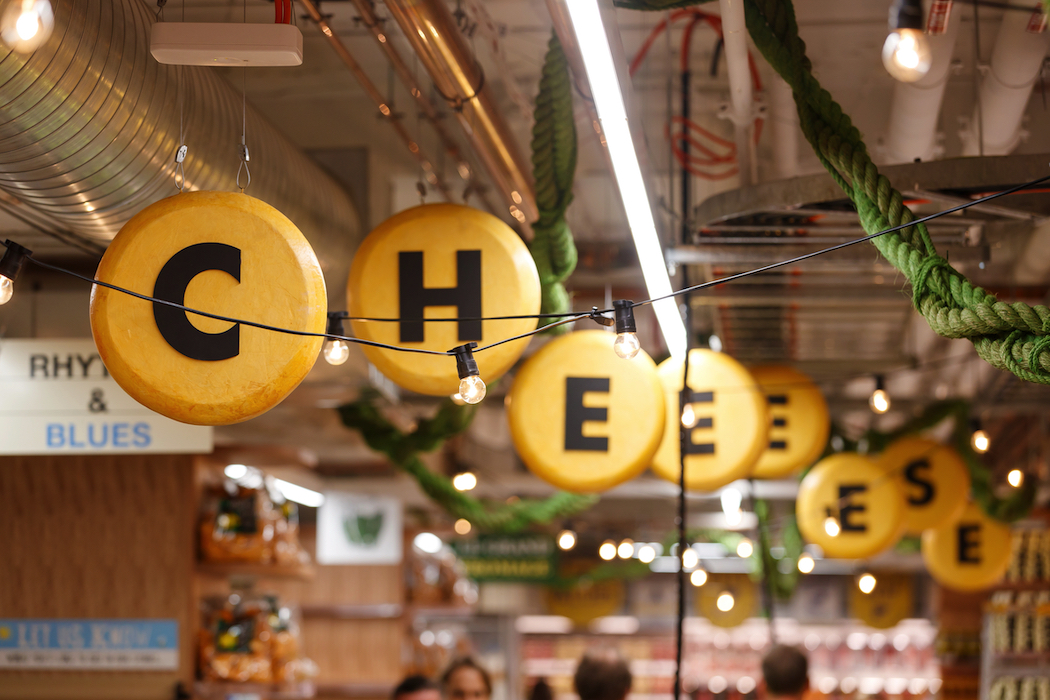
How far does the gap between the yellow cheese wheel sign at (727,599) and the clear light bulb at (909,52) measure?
1100cm

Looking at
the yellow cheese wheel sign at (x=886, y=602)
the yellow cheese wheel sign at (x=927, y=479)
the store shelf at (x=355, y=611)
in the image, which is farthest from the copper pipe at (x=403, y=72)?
the yellow cheese wheel sign at (x=886, y=602)

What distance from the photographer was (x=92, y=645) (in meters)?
5.60

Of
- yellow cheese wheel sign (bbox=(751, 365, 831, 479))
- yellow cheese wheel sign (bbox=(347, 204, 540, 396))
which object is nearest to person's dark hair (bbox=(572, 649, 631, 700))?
yellow cheese wheel sign (bbox=(751, 365, 831, 479))

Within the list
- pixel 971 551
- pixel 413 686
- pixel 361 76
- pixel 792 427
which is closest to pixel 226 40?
pixel 361 76

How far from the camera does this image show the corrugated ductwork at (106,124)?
98.6 inches

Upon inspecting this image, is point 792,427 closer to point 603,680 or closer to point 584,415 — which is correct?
point 603,680

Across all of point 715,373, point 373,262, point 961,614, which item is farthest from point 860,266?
point 961,614

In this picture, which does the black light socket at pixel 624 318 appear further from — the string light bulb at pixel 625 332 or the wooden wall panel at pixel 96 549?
the wooden wall panel at pixel 96 549

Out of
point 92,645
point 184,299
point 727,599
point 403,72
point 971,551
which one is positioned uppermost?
point 403,72

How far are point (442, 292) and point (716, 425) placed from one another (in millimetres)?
1976

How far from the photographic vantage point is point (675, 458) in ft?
15.4

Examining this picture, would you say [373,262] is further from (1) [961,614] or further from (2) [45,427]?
(1) [961,614]

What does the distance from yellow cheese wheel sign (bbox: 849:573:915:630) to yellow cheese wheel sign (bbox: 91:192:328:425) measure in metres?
12.8

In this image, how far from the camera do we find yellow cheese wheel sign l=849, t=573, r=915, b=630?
45.6 ft
